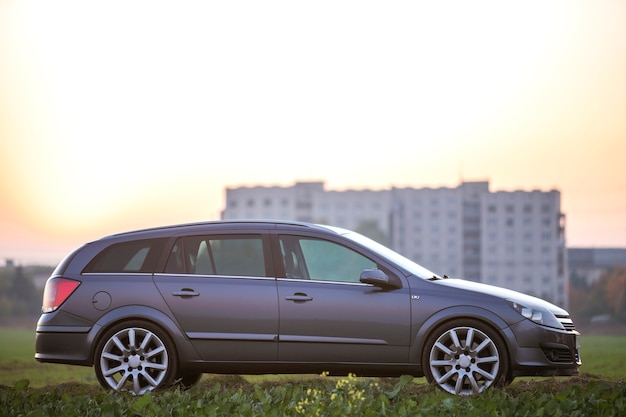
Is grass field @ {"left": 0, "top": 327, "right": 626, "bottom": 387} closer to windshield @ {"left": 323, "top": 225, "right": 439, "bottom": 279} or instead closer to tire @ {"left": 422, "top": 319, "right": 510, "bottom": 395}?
tire @ {"left": 422, "top": 319, "right": 510, "bottom": 395}

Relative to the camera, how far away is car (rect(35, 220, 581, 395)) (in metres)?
9.85

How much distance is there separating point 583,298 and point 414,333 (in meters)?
182

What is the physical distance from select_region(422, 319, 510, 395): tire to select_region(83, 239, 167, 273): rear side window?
2.78 meters

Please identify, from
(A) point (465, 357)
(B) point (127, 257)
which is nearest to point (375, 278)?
(A) point (465, 357)

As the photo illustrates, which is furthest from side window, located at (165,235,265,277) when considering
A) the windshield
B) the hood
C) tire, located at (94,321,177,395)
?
the hood

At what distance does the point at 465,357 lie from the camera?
9820 millimetres

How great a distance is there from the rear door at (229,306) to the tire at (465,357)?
4.77ft

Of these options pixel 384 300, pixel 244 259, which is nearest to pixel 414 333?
pixel 384 300

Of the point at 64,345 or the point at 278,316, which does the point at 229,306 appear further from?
the point at 64,345

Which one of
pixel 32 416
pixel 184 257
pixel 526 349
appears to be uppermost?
pixel 184 257

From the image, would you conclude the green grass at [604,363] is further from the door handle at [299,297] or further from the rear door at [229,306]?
the rear door at [229,306]

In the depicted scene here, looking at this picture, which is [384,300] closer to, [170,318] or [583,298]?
[170,318]

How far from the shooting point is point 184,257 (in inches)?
414

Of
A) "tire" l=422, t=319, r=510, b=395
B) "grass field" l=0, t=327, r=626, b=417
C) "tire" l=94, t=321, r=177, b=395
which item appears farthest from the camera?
"tire" l=94, t=321, r=177, b=395
